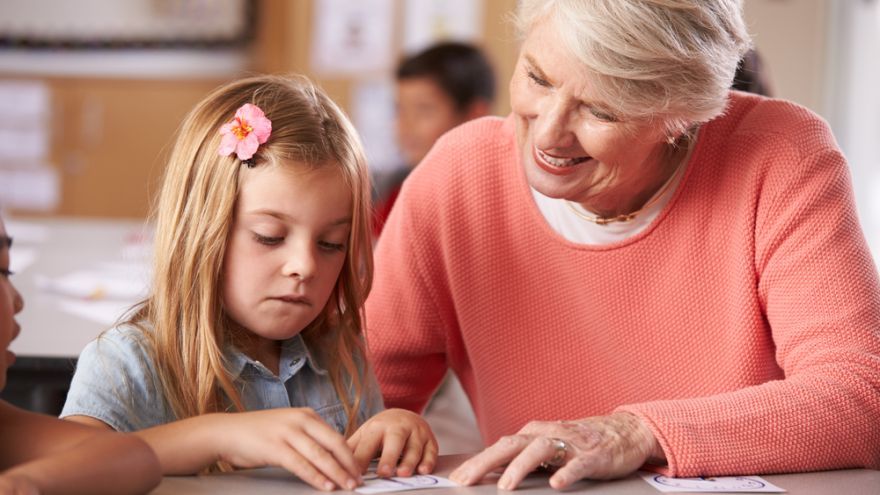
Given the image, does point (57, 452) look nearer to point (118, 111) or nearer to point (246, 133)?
point (246, 133)

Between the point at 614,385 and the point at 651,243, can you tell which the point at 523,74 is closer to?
the point at 651,243

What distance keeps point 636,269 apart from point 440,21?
4307 mm

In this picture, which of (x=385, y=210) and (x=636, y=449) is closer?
(x=636, y=449)

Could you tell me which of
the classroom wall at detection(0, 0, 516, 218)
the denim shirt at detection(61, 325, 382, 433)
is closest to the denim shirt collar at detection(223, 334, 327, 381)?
the denim shirt at detection(61, 325, 382, 433)

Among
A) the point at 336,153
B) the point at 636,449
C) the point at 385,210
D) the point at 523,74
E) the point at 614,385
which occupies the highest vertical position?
the point at 523,74

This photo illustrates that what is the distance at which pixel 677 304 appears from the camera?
64.0 inches

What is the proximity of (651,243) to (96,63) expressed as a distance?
4.93m

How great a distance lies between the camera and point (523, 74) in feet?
4.99

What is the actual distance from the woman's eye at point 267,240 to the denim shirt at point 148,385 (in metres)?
→ 0.14

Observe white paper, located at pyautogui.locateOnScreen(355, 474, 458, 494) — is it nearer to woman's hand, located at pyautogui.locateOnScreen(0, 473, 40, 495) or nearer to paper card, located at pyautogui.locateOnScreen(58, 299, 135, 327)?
woman's hand, located at pyautogui.locateOnScreen(0, 473, 40, 495)

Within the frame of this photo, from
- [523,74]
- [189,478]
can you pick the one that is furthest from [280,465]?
[523,74]

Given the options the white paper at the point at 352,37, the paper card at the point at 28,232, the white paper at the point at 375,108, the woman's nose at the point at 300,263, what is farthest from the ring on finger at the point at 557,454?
the white paper at the point at 352,37

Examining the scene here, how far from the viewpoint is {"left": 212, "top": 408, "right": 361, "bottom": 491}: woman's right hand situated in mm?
1141

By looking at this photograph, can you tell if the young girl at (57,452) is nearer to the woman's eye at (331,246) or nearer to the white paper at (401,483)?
the white paper at (401,483)
